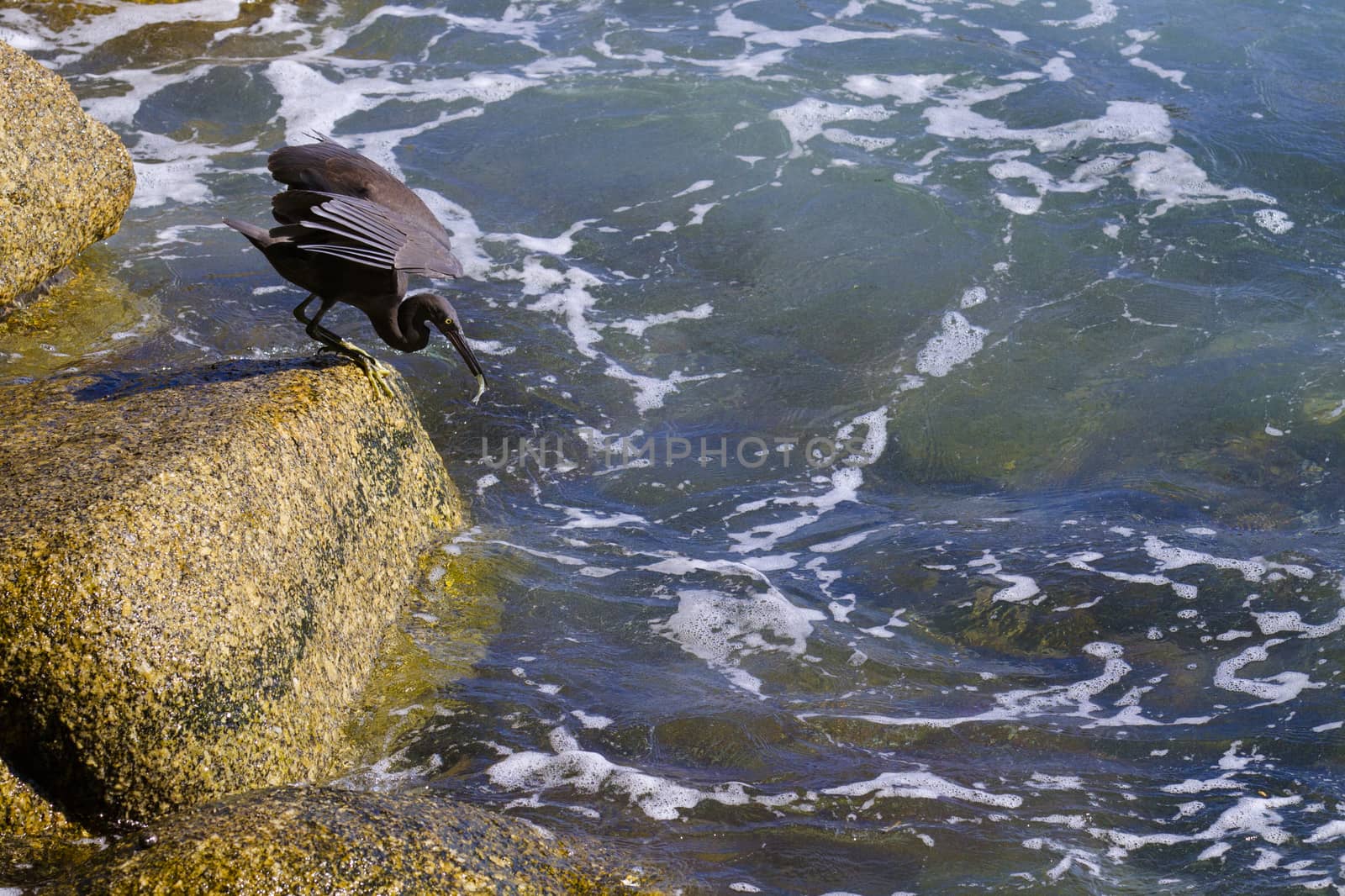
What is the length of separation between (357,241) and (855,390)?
11.4 feet

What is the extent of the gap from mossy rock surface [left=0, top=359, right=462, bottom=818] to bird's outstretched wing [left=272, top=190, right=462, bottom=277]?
0.58 metres

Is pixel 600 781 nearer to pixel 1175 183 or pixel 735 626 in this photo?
pixel 735 626

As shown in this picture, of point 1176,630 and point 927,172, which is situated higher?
point 927,172

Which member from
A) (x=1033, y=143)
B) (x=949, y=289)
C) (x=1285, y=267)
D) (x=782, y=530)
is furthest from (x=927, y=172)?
(x=782, y=530)

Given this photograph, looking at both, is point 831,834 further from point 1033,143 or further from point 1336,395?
point 1033,143

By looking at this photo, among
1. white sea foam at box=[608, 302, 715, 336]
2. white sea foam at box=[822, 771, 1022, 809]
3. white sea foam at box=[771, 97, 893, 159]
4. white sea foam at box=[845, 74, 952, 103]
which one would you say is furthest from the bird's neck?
white sea foam at box=[845, 74, 952, 103]

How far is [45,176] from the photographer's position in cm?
571

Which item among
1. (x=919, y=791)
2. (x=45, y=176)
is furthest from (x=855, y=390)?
(x=45, y=176)

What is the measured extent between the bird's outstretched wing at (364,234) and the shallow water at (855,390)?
139cm

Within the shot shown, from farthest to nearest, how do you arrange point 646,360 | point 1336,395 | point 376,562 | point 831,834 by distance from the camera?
point 646,360 → point 1336,395 → point 376,562 → point 831,834

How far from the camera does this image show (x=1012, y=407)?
6.20 meters

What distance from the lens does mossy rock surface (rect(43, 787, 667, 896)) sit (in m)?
2.50

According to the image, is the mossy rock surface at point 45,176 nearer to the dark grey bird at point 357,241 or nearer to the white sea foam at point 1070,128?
the dark grey bird at point 357,241

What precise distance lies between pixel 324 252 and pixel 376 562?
118cm
